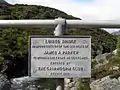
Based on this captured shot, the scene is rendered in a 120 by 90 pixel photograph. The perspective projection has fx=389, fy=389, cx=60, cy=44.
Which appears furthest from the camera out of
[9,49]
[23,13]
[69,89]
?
[23,13]

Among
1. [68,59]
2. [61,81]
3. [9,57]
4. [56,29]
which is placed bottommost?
[9,57]

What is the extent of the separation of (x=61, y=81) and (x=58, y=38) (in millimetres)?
499

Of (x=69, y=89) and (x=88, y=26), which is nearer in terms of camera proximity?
(x=88, y=26)

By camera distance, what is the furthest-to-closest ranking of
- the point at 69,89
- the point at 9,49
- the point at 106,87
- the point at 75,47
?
the point at 9,49 < the point at 69,89 < the point at 106,87 < the point at 75,47

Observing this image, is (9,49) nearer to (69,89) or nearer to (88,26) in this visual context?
(69,89)

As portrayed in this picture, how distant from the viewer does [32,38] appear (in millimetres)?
3977

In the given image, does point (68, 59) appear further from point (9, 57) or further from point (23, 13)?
point (23, 13)

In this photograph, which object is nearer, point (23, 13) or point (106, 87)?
point (106, 87)

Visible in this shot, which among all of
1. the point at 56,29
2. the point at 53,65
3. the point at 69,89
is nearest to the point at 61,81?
the point at 53,65

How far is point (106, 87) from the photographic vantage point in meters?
9.18

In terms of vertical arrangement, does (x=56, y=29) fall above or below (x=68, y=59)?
above

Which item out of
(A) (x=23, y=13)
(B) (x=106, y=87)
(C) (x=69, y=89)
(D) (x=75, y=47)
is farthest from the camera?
(A) (x=23, y=13)

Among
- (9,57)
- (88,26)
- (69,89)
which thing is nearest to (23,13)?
(9,57)

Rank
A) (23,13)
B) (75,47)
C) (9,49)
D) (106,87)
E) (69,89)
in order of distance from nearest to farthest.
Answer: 1. (75,47)
2. (106,87)
3. (69,89)
4. (9,49)
5. (23,13)
